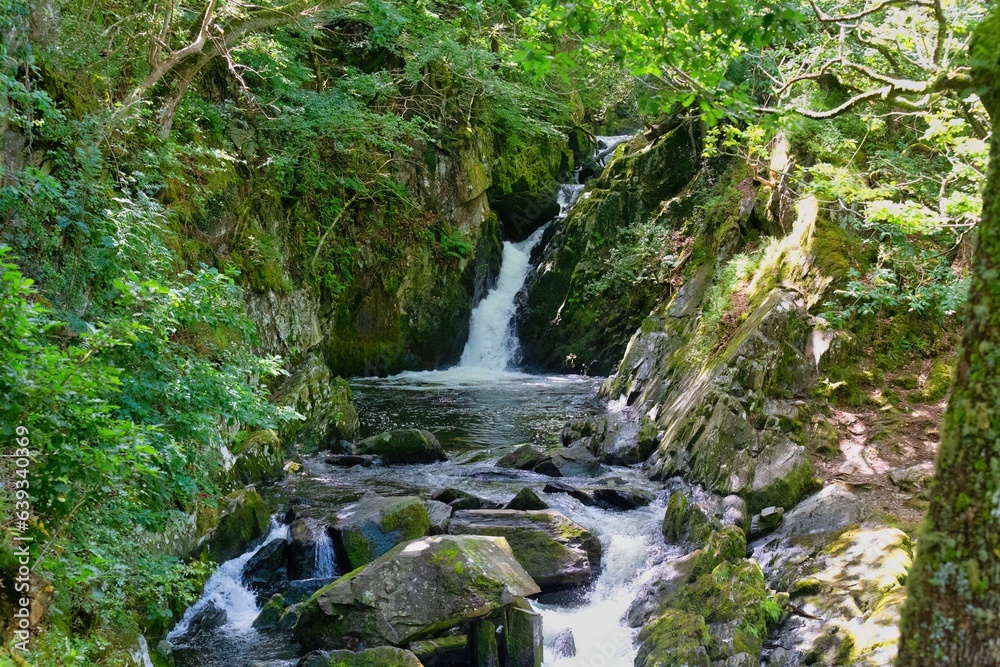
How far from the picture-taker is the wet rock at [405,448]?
11023 mm

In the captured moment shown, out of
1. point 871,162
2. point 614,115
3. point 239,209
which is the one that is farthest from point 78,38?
point 614,115

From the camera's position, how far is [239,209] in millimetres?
12484

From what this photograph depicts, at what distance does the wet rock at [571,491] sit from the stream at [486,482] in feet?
0.28

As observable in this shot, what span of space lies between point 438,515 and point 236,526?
2250 millimetres

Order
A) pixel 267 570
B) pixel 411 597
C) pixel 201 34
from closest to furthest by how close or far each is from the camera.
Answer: pixel 411 597, pixel 267 570, pixel 201 34

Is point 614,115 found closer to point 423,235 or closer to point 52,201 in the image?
point 423,235

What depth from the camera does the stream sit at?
6105 millimetres

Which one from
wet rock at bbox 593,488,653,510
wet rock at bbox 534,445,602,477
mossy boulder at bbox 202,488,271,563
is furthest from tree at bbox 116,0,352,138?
wet rock at bbox 593,488,653,510

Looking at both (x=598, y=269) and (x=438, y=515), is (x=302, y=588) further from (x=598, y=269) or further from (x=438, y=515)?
(x=598, y=269)

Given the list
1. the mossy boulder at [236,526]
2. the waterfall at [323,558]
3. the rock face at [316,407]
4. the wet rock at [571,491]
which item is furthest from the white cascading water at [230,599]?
the rock face at [316,407]

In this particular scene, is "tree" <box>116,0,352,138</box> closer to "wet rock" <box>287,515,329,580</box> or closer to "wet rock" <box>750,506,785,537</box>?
"wet rock" <box>287,515,329,580</box>

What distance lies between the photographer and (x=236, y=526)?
7504mm

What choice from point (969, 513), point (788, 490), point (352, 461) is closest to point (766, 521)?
point (788, 490)

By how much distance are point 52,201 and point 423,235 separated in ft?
44.0
